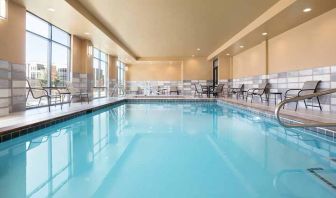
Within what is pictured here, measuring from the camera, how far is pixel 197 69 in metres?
15.0

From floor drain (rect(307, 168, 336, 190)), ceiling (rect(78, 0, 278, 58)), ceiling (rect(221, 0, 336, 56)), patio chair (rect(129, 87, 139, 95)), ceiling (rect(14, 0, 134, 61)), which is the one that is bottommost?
floor drain (rect(307, 168, 336, 190))

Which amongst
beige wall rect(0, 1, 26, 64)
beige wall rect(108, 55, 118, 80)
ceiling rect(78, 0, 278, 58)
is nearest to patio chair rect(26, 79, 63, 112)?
beige wall rect(0, 1, 26, 64)

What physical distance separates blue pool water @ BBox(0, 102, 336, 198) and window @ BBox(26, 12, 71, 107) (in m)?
3.12

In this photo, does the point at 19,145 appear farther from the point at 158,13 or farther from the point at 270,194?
the point at 158,13

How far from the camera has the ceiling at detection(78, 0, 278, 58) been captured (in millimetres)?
5566

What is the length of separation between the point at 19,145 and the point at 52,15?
3938mm

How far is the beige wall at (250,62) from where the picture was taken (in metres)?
8.97

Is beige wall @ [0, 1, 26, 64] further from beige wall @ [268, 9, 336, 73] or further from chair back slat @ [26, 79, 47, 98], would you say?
beige wall @ [268, 9, 336, 73]

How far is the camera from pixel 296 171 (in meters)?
2.25

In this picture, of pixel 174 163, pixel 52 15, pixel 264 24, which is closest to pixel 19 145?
pixel 174 163

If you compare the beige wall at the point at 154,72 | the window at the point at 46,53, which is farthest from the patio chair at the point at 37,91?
the beige wall at the point at 154,72

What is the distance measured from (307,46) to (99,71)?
875 centimetres

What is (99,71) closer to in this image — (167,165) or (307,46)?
(307,46)

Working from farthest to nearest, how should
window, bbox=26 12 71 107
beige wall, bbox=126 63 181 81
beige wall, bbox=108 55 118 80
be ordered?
beige wall, bbox=126 63 181 81
beige wall, bbox=108 55 118 80
window, bbox=26 12 71 107
